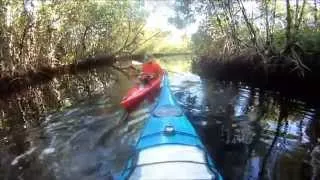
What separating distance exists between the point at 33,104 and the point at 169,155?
769cm

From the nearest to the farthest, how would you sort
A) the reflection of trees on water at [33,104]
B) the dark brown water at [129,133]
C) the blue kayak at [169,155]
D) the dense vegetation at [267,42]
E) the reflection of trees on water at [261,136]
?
the blue kayak at [169,155] < the reflection of trees on water at [261,136] < the dark brown water at [129,133] < the reflection of trees on water at [33,104] < the dense vegetation at [267,42]

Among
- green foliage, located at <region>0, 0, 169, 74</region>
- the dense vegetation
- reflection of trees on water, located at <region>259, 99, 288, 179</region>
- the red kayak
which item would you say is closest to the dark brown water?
reflection of trees on water, located at <region>259, 99, 288, 179</region>

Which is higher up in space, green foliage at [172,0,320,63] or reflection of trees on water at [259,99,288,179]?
green foliage at [172,0,320,63]

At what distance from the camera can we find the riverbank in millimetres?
10972

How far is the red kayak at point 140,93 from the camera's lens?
9148 millimetres

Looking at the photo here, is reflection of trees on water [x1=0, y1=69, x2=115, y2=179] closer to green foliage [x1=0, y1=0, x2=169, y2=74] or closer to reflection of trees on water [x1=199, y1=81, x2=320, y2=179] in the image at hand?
green foliage [x1=0, y1=0, x2=169, y2=74]

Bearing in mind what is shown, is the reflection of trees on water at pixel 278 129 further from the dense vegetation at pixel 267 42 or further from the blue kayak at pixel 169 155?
the dense vegetation at pixel 267 42

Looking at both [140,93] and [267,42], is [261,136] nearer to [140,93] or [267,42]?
[140,93]

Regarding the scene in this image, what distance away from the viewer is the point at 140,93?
383 inches

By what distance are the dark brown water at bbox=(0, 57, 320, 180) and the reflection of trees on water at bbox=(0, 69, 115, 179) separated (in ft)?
0.09

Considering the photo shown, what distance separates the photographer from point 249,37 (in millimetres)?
13164

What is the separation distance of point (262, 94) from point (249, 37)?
2.28 metres

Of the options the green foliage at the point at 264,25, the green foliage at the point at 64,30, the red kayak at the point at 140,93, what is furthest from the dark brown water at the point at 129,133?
the green foliage at the point at 64,30

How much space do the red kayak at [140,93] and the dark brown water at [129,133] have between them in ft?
0.85
